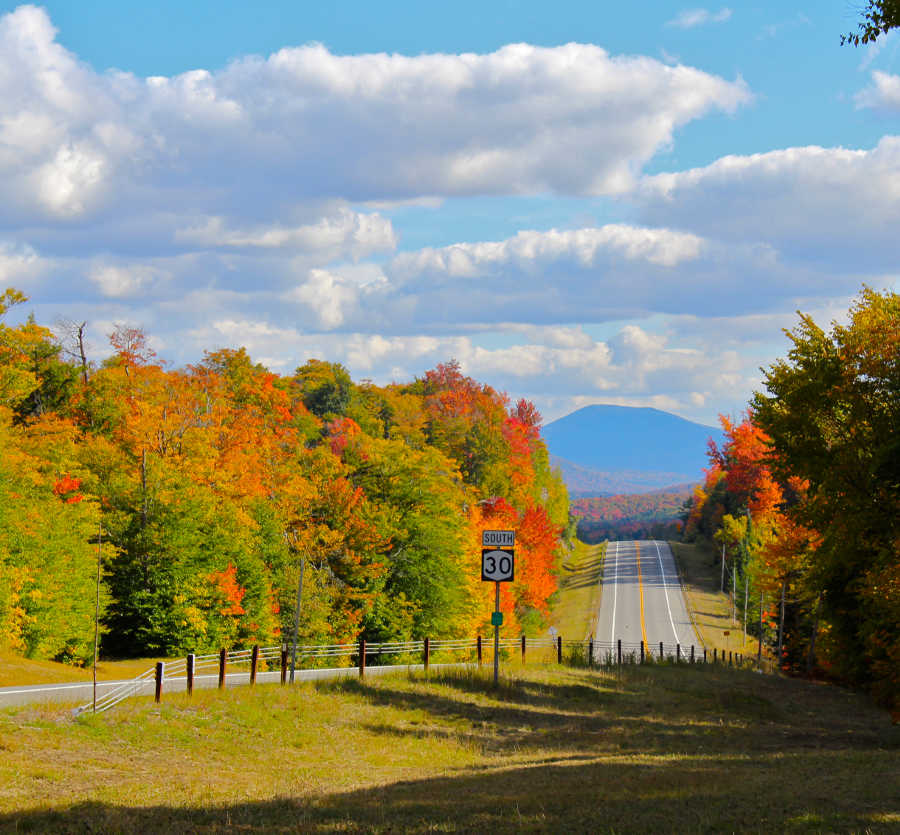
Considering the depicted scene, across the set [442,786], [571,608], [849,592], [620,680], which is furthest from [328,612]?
[571,608]

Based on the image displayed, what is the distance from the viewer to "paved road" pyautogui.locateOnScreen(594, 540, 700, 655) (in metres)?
81.4

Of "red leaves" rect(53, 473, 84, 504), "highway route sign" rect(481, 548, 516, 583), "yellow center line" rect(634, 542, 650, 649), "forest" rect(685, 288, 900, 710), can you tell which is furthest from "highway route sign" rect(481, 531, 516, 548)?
"yellow center line" rect(634, 542, 650, 649)

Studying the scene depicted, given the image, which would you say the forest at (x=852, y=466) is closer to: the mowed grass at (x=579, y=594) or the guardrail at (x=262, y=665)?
the guardrail at (x=262, y=665)

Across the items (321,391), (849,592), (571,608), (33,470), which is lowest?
(571,608)

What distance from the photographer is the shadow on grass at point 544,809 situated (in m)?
10.2

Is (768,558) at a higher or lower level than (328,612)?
higher

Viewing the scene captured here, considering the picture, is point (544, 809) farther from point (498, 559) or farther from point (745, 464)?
point (745, 464)

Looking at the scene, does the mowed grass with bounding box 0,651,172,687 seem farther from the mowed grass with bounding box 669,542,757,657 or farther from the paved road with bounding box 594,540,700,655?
the mowed grass with bounding box 669,542,757,657

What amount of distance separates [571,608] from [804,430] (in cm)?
7399

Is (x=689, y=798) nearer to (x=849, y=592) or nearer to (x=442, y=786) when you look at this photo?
(x=442, y=786)

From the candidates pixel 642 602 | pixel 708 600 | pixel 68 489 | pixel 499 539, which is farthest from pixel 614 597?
pixel 499 539

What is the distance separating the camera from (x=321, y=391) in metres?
117

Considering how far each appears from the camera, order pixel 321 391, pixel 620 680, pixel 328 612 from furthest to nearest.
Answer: pixel 321 391
pixel 328 612
pixel 620 680

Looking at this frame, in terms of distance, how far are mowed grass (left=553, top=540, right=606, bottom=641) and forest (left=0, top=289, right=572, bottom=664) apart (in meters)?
5.82
